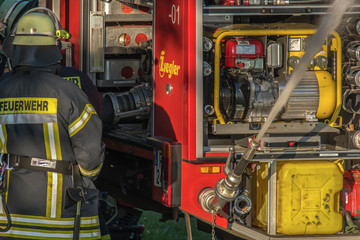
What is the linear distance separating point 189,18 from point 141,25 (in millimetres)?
1726

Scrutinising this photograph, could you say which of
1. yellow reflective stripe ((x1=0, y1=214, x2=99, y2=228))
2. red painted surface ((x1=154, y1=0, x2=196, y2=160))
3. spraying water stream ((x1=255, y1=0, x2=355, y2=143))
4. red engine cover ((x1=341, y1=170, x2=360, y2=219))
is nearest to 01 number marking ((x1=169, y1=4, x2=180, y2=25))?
red painted surface ((x1=154, y1=0, x2=196, y2=160))

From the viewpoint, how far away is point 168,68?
553 centimetres

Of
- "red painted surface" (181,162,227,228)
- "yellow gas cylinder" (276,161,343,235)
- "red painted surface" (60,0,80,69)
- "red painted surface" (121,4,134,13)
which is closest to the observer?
"red painted surface" (181,162,227,228)

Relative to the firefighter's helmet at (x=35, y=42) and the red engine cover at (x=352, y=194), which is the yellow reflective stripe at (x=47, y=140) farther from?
the red engine cover at (x=352, y=194)

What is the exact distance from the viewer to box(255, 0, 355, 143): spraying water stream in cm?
510

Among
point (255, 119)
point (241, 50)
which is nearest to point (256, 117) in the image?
point (255, 119)

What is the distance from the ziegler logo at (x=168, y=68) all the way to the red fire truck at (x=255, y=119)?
11mm

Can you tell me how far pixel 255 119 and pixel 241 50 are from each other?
0.54 metres

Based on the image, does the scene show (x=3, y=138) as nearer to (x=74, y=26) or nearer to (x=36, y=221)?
(x=36, y=221)

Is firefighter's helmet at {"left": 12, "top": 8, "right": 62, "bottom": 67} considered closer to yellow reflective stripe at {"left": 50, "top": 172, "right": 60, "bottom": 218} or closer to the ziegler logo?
yellow reflective stripe at {"left": 50, "top": 172, "right": 60, "bottom": 218}

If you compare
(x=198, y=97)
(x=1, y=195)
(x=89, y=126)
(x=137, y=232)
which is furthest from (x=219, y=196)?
(x=137, y=232)

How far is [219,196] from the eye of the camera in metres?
5.01

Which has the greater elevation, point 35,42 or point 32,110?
point 35,42

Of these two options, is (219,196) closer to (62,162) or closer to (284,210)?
(284,210)
